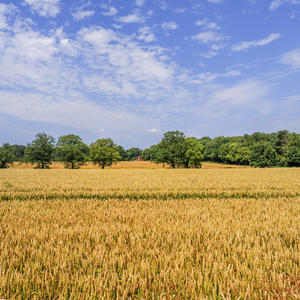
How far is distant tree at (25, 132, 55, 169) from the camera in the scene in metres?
57.1

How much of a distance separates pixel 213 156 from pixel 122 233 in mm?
124783

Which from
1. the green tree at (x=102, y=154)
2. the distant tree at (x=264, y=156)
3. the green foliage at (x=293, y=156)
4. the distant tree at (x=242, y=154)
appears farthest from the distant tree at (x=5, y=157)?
the green foliage at (x=293, y=156)

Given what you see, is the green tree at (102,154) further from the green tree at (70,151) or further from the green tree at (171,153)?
the green tree at (171,153)

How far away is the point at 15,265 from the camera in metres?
2.89

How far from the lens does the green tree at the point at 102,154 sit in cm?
6312

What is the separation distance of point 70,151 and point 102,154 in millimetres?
9902

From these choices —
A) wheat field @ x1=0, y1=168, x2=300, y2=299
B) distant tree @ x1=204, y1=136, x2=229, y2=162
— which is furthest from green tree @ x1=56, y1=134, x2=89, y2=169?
distant tree @ x1=204, y1=136, x2=229, y2=162

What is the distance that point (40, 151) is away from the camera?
188ft

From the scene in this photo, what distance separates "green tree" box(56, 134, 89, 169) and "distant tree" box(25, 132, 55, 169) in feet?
8.33

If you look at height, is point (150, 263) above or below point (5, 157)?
below

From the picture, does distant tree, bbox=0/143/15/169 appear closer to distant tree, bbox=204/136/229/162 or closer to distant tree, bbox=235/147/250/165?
distant tree, bbox=235/147/250/165

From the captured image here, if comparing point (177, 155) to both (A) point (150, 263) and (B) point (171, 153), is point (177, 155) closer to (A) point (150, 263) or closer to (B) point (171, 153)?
(B) point (171, 153)

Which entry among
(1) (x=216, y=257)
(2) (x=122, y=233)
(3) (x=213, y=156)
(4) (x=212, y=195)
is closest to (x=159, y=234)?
(2) (x=122, y=233)

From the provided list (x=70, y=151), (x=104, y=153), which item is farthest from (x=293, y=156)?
(x=70, y=151)
